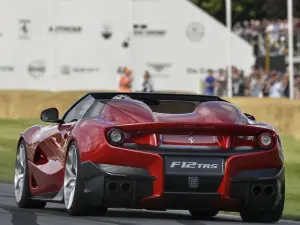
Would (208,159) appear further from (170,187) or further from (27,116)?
(27,116)

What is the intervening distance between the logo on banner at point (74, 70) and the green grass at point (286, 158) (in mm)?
12910

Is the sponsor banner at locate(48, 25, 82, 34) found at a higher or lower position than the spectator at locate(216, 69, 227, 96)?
higher

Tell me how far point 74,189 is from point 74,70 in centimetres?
3674

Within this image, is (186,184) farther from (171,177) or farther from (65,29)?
(65,29)

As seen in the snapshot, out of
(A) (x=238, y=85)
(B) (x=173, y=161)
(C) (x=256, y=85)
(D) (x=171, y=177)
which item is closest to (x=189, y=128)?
(B) (x=173, y=161)

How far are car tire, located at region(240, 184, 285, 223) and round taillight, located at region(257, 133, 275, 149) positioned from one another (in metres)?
0.40

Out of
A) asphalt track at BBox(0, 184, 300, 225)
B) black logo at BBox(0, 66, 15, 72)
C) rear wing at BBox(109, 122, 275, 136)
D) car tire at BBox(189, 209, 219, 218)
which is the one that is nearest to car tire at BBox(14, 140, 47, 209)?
asphalt track at BBox(0, 184, 300, 225)

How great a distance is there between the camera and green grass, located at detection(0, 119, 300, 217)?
14.2m

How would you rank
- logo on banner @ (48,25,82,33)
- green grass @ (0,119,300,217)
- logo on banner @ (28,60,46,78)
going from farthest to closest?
1. logo on banner @ (28,60,46,78)
2. logo on banner @ (48,25,82,33)
3. green grass @ (0,119,300,217)

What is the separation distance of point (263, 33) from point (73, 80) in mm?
11667

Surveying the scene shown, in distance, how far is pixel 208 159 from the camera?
9602mm

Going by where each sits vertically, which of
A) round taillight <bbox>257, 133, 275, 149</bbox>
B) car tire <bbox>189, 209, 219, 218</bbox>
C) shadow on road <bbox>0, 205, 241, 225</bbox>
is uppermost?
round taillight <bbox>257, 133, 275, 149</bbox>

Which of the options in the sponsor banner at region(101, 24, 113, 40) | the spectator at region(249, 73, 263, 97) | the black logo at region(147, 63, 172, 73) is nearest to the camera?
the spectator at region(249, 73, 263, 97)

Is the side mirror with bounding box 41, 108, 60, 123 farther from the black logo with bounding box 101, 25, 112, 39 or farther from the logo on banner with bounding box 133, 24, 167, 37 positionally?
the logo on banner with bounding box 133, 24, 167, 37
